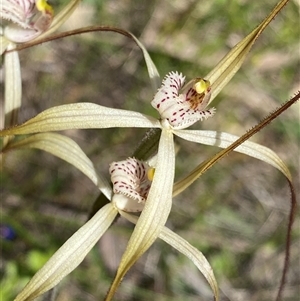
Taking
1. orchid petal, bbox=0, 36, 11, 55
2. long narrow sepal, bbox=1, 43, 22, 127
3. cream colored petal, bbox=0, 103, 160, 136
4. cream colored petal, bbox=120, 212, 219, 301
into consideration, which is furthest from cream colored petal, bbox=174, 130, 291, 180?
orchid petal, bbox=0, 36, 11, 55

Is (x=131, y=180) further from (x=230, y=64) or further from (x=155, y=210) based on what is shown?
(x=230, y=64)

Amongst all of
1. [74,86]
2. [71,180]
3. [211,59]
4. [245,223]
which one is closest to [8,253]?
[71,180]

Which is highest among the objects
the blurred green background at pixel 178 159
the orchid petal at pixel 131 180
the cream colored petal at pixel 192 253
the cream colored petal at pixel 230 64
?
the blurred green background at pixel 178 159

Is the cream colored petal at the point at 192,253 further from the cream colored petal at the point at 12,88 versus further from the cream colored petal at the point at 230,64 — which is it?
the cream colored petal at the point at 12,88

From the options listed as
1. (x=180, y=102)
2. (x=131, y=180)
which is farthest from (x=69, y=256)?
(x=180, y=102)

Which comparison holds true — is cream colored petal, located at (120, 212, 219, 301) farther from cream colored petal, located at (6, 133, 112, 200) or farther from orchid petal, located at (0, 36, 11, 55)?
orchid petal, located at (0, 36, 11, 55)

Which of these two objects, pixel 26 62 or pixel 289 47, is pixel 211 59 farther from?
pixel 26 62

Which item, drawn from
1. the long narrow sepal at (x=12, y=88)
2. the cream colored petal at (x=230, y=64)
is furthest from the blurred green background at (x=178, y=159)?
the cream colored petal at (x=230, y=64)
